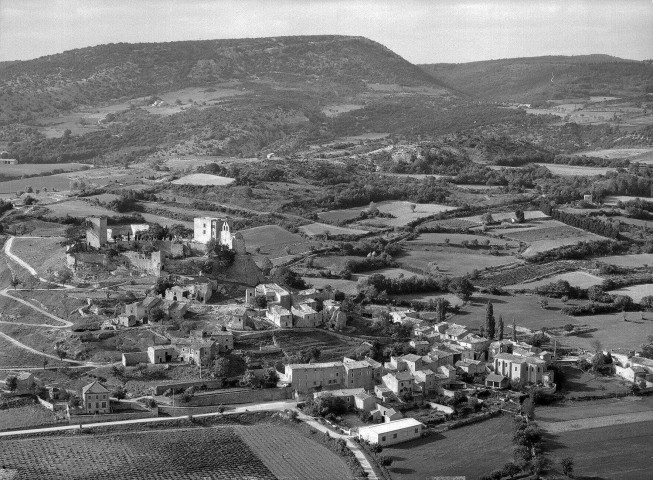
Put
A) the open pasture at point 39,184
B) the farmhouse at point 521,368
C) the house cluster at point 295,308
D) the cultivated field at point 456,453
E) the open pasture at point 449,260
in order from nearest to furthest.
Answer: the cultivated field at point 456,453 < the farmhouse at point 521,368 < the house cluster at point 295,308 < the open pasture at point 449,260 < the open pasture at point 39,184

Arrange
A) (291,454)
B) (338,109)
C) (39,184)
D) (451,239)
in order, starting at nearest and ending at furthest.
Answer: (291,454) → (451,239) → (39,184) → (338,109)

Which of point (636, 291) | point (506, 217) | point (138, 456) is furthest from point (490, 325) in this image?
point (506, 217)

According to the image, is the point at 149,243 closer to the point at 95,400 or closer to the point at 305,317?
the point at 305,317

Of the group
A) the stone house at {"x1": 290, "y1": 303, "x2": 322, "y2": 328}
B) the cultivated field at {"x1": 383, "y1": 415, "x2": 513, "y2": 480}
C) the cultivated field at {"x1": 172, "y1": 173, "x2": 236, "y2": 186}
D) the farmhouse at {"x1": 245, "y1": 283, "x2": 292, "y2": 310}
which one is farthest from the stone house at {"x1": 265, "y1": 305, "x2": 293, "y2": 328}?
the cultivated field at {"x1": 172, "y1": 173, "x2": 236, "y2": 186}

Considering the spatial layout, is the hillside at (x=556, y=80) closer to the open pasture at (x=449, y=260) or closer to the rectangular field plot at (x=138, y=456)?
the open pasture at (x=449, y=260)

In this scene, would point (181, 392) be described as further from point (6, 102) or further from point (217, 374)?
point (6, 102)

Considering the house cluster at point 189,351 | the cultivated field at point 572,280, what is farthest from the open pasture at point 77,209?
the house cluster at point 189,351
